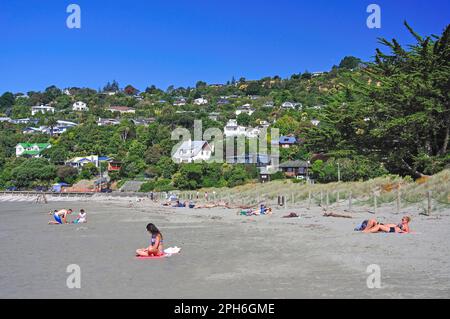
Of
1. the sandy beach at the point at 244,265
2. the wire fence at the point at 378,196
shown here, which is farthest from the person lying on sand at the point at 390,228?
the wire fence at the point at 378,196

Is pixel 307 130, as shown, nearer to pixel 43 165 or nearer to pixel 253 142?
pixel 253 142

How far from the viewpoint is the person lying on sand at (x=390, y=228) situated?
13.8 m

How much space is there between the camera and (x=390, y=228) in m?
14.1

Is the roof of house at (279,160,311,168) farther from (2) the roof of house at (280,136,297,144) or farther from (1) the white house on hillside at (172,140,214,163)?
(2) the roof of house at (280,136,297,144)

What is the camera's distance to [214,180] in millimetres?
56469

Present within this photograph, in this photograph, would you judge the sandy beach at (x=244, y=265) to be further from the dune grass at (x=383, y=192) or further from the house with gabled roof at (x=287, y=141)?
the house with gabled roof at (x=287, y=141)

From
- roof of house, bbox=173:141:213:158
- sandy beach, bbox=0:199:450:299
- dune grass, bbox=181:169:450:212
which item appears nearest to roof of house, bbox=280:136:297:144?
roof of house, bbox=173:141:213:158

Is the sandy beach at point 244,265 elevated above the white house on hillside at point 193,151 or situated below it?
below

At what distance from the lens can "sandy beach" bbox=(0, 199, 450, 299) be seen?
301 inches

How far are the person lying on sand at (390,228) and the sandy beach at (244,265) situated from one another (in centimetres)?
49

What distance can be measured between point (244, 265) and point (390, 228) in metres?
6.06

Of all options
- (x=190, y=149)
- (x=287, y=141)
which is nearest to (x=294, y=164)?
(x=287, y=141)

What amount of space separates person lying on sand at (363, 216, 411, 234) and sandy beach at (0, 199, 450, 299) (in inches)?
19.3
